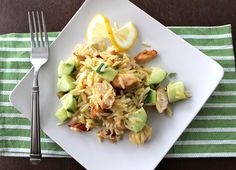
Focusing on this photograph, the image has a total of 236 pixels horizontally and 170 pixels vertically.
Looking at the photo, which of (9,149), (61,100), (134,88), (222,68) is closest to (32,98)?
(61,100)

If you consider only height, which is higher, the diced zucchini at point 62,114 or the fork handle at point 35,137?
the diced zucchini at point 62,114

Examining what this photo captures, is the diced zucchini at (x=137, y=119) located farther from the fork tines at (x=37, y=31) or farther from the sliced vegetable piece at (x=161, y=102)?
the fork tines at (x=37, y=31)

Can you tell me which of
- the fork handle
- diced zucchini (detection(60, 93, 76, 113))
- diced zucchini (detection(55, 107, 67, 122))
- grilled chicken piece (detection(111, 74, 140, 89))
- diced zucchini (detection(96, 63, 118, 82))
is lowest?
the fork handle

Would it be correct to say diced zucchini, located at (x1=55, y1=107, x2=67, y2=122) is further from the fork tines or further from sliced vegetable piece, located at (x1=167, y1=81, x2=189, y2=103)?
sliced vegetable piece, located at (x1=167, y1=81, x2=189, y2=103)

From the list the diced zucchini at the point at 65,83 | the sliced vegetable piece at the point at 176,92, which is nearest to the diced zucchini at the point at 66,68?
the diced zucchini at the point at 65,83

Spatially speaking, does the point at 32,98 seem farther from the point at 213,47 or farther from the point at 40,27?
the point at 213,47

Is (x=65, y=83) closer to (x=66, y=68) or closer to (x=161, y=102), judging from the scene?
(x=66, y=68)

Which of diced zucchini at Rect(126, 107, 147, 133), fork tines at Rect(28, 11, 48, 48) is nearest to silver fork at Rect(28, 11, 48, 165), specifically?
fork tines at Rect(28, 11, 48, 48)
